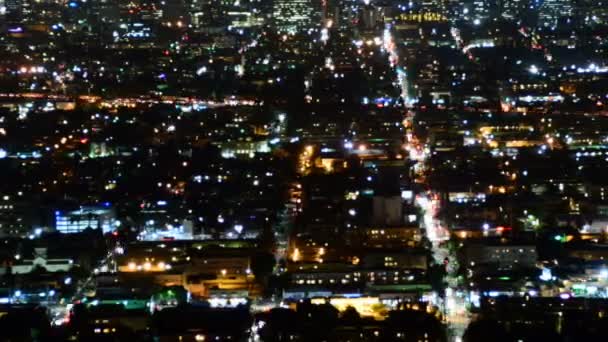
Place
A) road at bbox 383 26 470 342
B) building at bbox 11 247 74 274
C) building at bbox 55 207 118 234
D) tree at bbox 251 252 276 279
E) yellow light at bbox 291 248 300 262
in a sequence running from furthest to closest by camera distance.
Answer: building at bbox 55 207 118 234 → yellow light at bbox 291 248 300 262 → building at bbox 11 247 74 274 → tree at bbox 251 252 276 279 → road at bbox 383 26 470 342

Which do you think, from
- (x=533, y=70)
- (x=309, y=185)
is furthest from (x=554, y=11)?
(x=309, y=185)

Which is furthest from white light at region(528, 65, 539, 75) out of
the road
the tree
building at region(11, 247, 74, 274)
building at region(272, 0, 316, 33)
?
building at region(11, 247, 74, 274)

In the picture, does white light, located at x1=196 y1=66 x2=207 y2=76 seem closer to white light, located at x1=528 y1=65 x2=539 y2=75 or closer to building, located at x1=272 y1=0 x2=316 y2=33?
building, located at x1=272 y1=0 x2=316 y2=33

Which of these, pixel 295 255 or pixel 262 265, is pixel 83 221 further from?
pixel 262 265

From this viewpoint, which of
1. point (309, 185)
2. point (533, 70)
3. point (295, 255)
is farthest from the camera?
point (533, 70)

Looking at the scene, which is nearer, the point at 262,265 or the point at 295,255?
the point at 262,265

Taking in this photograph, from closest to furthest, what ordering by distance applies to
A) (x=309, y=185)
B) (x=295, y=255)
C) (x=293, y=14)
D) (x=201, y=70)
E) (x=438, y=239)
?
→ (x=295, y=255), (x=438, y=239), (x=309, y=185), (x=201, y=70), (x=293, y=14)

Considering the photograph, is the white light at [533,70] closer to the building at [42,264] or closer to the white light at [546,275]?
the white light at [546,275]

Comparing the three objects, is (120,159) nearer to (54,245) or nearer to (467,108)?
(54,245)

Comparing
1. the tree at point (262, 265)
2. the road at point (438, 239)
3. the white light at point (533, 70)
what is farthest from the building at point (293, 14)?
the tree at point (262, 265)
